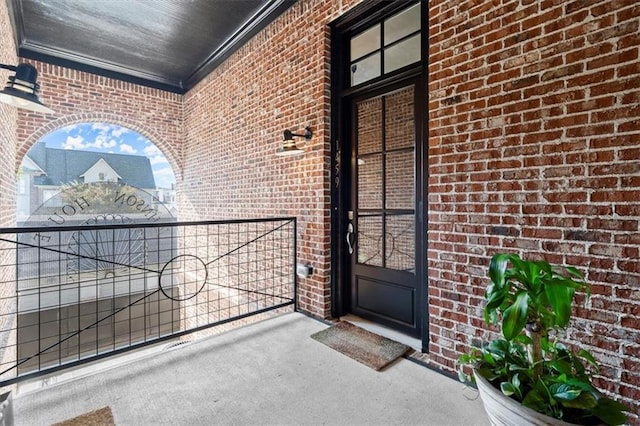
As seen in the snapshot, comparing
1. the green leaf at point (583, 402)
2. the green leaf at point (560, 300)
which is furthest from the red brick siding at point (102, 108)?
the green leaf at point (583, 402)

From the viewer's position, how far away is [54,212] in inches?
196

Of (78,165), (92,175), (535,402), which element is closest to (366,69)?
(535,402)

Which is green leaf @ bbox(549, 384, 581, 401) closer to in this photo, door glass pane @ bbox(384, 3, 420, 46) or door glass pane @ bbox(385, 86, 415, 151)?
door glass pane @ bbox(385, 86, 415, 151)

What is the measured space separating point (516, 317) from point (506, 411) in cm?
35

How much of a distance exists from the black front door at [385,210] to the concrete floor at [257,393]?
1.81 feet

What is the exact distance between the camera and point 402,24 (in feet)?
8.12

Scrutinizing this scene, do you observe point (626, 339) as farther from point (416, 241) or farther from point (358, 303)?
point (358, 303)

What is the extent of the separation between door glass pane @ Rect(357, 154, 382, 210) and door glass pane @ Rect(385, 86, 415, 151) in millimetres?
191

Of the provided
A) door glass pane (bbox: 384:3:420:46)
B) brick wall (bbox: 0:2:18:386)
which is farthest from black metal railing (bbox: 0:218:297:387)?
door glass pane (bbox: 384:3:420:46)

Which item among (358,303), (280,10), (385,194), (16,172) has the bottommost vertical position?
(358,303)

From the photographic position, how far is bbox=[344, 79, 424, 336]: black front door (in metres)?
2.45

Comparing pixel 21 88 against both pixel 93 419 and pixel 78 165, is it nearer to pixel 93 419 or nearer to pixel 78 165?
pixel 93 419

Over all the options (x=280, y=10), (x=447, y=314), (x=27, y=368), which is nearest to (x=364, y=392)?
(x=447, y=314)

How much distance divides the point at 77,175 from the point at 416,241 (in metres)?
5.59
